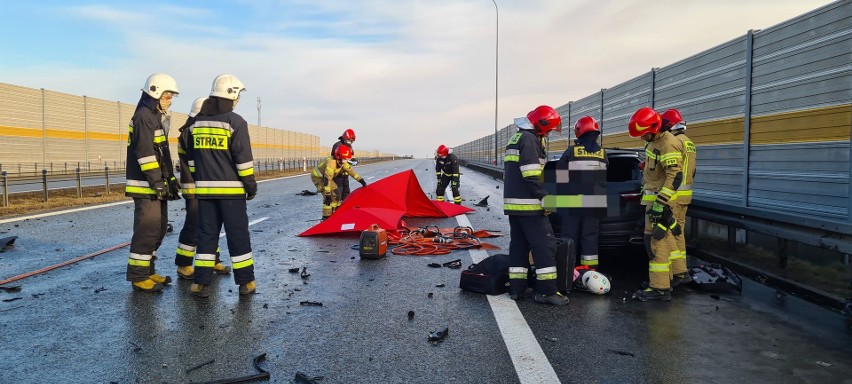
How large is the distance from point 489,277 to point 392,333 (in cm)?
159

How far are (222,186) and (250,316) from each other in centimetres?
148

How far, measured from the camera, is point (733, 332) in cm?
443

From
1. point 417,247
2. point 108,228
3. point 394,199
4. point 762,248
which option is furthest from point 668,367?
point 108,228

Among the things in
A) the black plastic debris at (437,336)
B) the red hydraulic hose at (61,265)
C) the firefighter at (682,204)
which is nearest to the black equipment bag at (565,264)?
the firefighter at (682,204)

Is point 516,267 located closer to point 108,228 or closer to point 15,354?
point 15,354

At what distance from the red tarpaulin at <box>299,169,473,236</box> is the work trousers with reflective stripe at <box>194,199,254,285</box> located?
404cm

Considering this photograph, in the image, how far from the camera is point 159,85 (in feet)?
19.6

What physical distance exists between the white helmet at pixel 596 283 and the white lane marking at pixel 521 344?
2.93 feet

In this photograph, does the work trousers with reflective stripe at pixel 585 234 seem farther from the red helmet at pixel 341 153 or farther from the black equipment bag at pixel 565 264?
the red helmet at pixel 341 153

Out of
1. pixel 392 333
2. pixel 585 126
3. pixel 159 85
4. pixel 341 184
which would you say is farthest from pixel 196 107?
pixel 341 184

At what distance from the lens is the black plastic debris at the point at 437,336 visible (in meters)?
4.19

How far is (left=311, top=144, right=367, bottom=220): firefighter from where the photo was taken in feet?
38.1

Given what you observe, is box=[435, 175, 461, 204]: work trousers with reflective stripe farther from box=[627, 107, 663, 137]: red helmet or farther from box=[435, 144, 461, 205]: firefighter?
box=[627, 107, 663, 137]: red helmet

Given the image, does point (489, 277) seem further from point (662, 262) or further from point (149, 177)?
point (149, 177)
